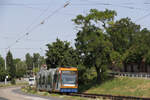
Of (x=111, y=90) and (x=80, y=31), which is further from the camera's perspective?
(x=80, y=31)

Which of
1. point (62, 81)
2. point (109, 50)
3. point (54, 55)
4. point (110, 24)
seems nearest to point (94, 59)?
point (109, 50)

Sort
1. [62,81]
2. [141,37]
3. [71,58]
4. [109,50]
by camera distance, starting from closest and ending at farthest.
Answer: [62,81] → [109,50] → [141,37] → [71,58]

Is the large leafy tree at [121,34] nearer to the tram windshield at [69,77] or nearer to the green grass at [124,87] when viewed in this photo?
the green grass at [124,87]

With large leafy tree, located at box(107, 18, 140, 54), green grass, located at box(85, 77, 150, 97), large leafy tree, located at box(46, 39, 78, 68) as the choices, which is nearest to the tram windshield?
green grass, located at box(85, 77, 150, 97)

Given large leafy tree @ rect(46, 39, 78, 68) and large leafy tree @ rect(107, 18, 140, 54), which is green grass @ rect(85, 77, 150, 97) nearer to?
large leafy tree @ rect(107, 18, 140, 54)

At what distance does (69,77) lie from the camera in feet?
125

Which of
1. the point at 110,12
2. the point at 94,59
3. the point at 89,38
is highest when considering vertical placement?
the point at 110,12

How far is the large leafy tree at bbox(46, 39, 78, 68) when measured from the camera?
64.6 meters

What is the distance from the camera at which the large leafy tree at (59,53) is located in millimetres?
64625

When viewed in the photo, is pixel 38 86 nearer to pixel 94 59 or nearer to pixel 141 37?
pixel 94 59

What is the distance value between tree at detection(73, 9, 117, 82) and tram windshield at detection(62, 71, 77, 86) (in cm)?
1061

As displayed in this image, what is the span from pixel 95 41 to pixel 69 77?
12.1 m

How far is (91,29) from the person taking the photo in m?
50.8

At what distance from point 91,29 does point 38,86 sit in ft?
42.7
